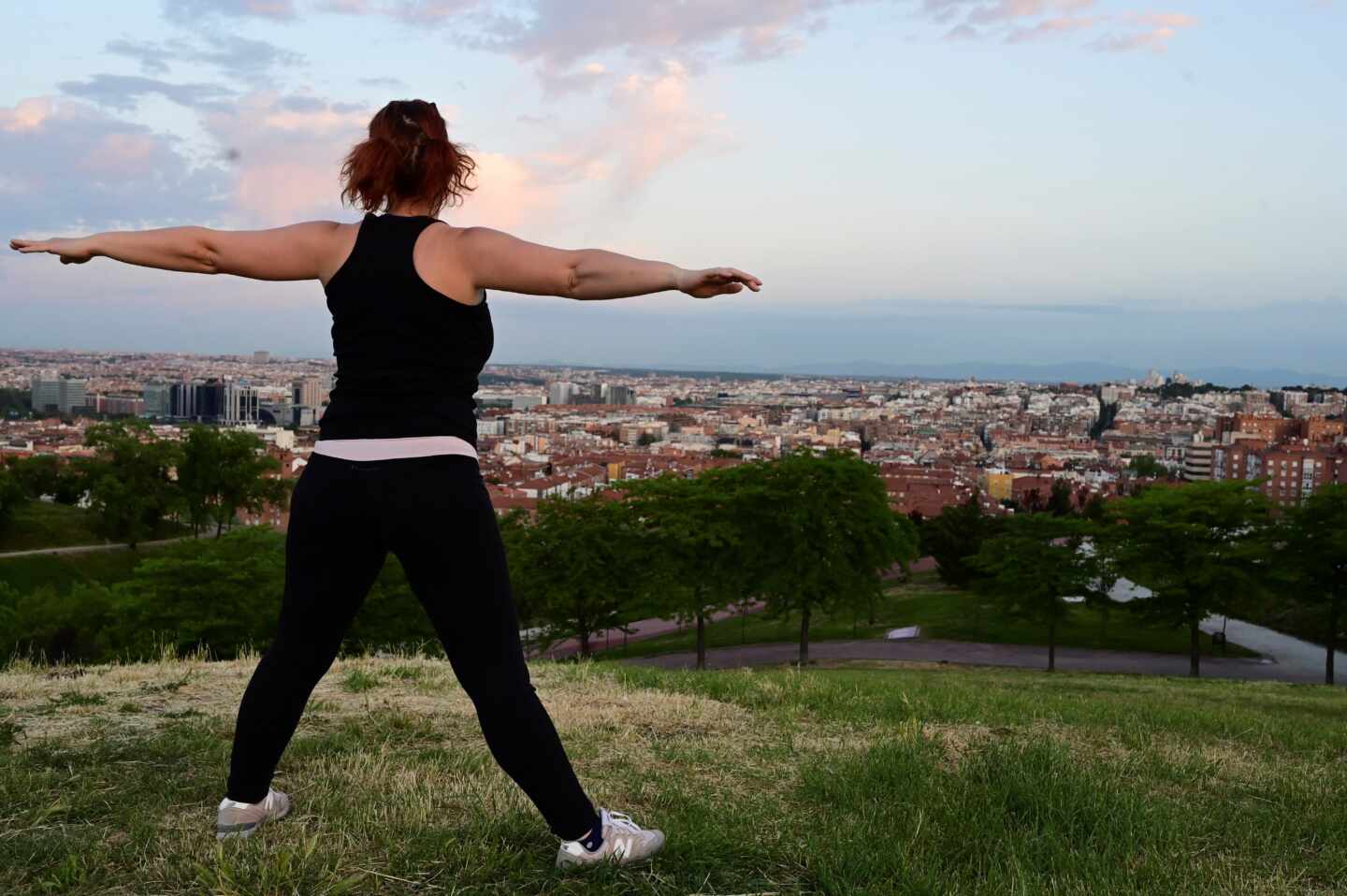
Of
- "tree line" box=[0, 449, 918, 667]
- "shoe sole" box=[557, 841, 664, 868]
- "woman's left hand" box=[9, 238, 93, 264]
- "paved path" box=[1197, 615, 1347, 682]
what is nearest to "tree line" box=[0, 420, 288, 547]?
"tree line" box=[0, 449, 918, 667]

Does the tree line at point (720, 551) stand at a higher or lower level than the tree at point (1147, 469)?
higher

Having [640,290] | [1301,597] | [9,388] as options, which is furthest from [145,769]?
[9,388]

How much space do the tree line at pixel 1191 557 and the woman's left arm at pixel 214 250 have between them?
32.3 m

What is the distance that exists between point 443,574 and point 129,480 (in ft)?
192

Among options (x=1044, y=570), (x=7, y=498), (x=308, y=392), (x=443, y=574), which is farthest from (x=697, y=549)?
(x=308, y=392)

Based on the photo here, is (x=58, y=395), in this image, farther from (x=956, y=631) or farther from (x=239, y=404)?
(x=956, y=631)

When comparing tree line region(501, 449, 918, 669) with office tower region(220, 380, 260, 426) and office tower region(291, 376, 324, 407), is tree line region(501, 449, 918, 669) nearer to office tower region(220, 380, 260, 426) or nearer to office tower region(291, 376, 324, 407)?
office tower region(220, 380, 260, 426)

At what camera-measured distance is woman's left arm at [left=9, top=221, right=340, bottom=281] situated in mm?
3025

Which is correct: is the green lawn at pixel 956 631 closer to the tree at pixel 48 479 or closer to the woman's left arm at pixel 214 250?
the woman's left arm at pixel 214 250

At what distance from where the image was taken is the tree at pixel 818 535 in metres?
30.0

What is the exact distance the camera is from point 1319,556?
31734 millimetres

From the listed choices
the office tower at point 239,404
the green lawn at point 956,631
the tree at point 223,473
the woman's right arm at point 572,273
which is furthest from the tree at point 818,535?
the office tower at point 239,404

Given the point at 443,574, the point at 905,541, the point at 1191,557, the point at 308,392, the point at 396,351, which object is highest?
the point at 396,351

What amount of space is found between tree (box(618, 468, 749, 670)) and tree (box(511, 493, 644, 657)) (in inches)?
27.4
